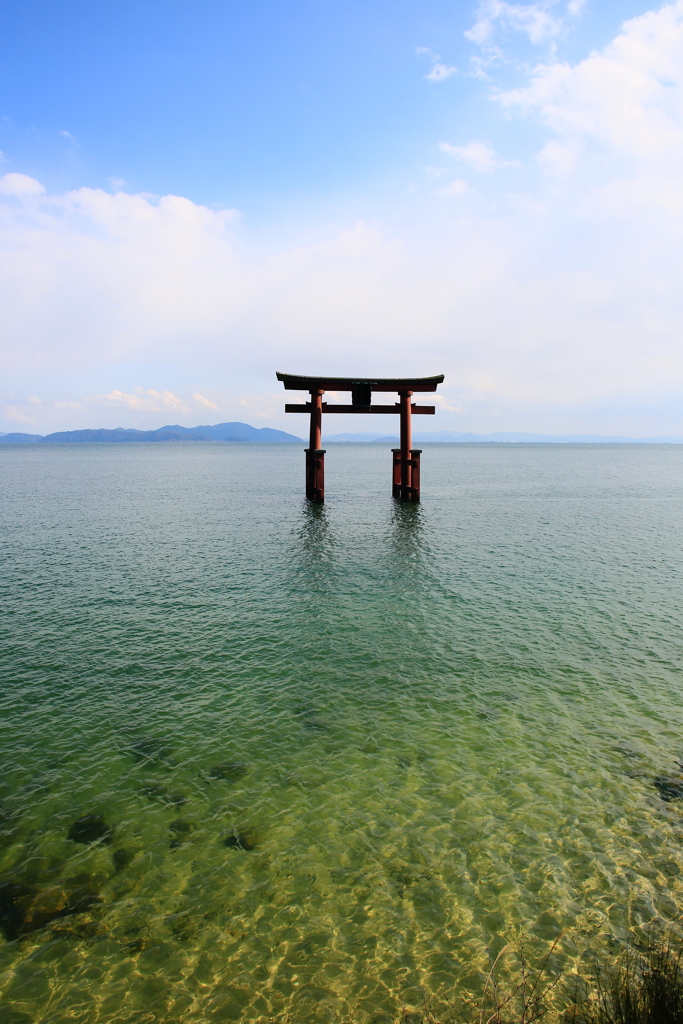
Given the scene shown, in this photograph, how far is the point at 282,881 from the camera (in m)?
5.02

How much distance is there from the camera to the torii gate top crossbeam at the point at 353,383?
25.9 m

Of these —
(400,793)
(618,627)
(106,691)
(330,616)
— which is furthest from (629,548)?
(106,691)

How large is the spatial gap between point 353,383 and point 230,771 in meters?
22.4

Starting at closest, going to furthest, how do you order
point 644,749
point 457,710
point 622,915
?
point 622,915, point 644,749, point 457,710

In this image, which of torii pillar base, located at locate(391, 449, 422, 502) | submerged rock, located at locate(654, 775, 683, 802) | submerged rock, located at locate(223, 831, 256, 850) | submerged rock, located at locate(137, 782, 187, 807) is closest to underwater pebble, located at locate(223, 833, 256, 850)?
submerged rock, located at locate(223, 831, 256, 850)

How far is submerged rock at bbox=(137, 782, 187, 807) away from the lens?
6121mm

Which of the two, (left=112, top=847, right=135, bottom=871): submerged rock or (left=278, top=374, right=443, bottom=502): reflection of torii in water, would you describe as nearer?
(left=112, top=847, right=135, bottom=871): submerged rock

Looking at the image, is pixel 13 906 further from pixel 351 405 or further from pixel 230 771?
pixel 351 405

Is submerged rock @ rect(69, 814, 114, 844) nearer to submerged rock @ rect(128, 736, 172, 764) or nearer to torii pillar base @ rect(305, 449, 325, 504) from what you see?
submerged rock @ rect(128, 736, 172, 764)

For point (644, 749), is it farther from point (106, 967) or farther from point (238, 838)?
point (106, 967)

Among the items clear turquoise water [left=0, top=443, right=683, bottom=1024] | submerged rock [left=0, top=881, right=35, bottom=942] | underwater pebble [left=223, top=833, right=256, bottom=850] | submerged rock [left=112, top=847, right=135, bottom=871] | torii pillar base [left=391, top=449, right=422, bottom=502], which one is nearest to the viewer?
clear turquoise water [left=0, top=443, right=683, bottom=1024]

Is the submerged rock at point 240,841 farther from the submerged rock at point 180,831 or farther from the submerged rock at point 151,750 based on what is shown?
the submerged rock at point 151,750

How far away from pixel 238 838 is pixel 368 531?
17850 mm

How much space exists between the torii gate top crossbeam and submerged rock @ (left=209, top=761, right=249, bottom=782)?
21.2 m
